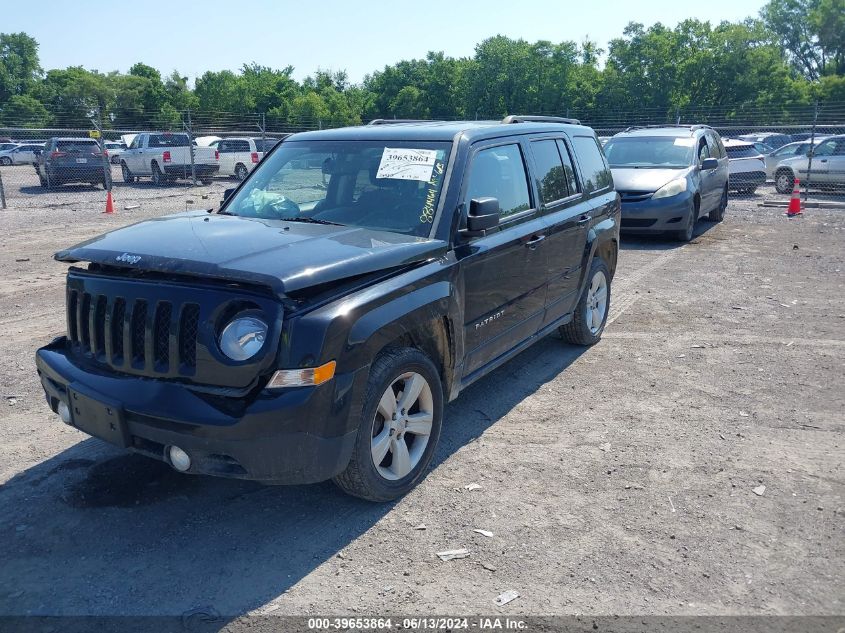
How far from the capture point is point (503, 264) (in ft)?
15.8

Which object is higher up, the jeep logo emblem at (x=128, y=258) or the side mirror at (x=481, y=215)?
the side mirror at (x=481, y=215)

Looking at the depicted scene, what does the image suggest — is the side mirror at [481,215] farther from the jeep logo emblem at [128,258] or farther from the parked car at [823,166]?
A: the parked car at [823,166]

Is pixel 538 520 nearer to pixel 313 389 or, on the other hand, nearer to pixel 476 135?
pixel 313 389

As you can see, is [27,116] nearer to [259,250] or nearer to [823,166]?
[823,166]

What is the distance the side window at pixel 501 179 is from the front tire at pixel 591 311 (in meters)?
1.53

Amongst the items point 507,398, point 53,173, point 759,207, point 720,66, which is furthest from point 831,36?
point 507,398

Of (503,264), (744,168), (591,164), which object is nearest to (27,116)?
(744,168)

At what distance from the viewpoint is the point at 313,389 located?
3.26m

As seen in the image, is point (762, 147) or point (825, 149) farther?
point (762, 147)

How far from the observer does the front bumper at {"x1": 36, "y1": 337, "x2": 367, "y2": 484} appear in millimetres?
3207

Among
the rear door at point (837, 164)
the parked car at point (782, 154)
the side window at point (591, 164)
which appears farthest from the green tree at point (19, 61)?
the side window at point (591, 164)

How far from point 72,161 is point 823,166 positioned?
22066mm

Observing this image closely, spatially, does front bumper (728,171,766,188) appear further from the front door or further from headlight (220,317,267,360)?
headlight (220,317,267,360)

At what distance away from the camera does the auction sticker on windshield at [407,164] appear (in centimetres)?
455
